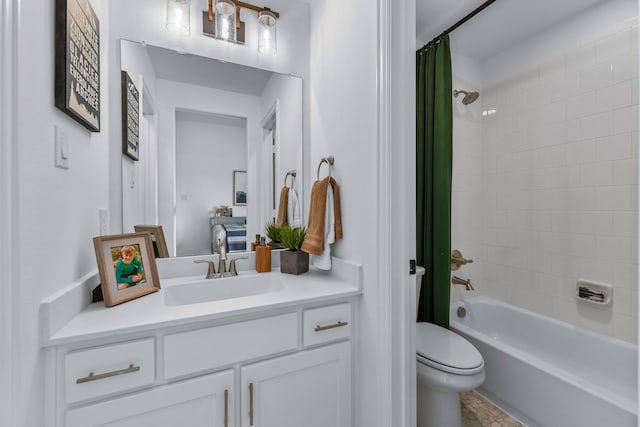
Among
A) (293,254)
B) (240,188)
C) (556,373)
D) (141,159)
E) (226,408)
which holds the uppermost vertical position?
(141,159)

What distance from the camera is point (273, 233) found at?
171cm

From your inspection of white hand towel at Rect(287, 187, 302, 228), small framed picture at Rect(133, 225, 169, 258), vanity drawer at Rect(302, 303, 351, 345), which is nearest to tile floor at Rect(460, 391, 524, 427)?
vanity drawer at Rect(302, 303, 351, 345)

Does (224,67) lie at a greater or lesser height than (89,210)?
greater

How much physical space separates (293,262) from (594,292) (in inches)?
74.0

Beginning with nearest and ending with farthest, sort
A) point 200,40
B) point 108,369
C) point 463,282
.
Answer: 1. point 108,369
2. point 200,40
3. point 463,282

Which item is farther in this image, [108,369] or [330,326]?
[330,326]

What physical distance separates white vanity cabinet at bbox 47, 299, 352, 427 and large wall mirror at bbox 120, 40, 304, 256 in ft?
2.10

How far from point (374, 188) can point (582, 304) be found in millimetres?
1757

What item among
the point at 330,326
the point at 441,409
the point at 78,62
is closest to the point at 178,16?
the point at 78,62

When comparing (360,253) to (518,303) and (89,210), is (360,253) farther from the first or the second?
(518,303)

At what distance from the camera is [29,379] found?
723 mm

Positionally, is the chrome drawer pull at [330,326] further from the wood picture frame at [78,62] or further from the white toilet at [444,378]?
the wood picture frame at [78,62]

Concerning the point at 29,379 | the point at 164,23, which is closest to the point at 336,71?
the point at 164,23

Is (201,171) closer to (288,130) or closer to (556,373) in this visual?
(288,130)
